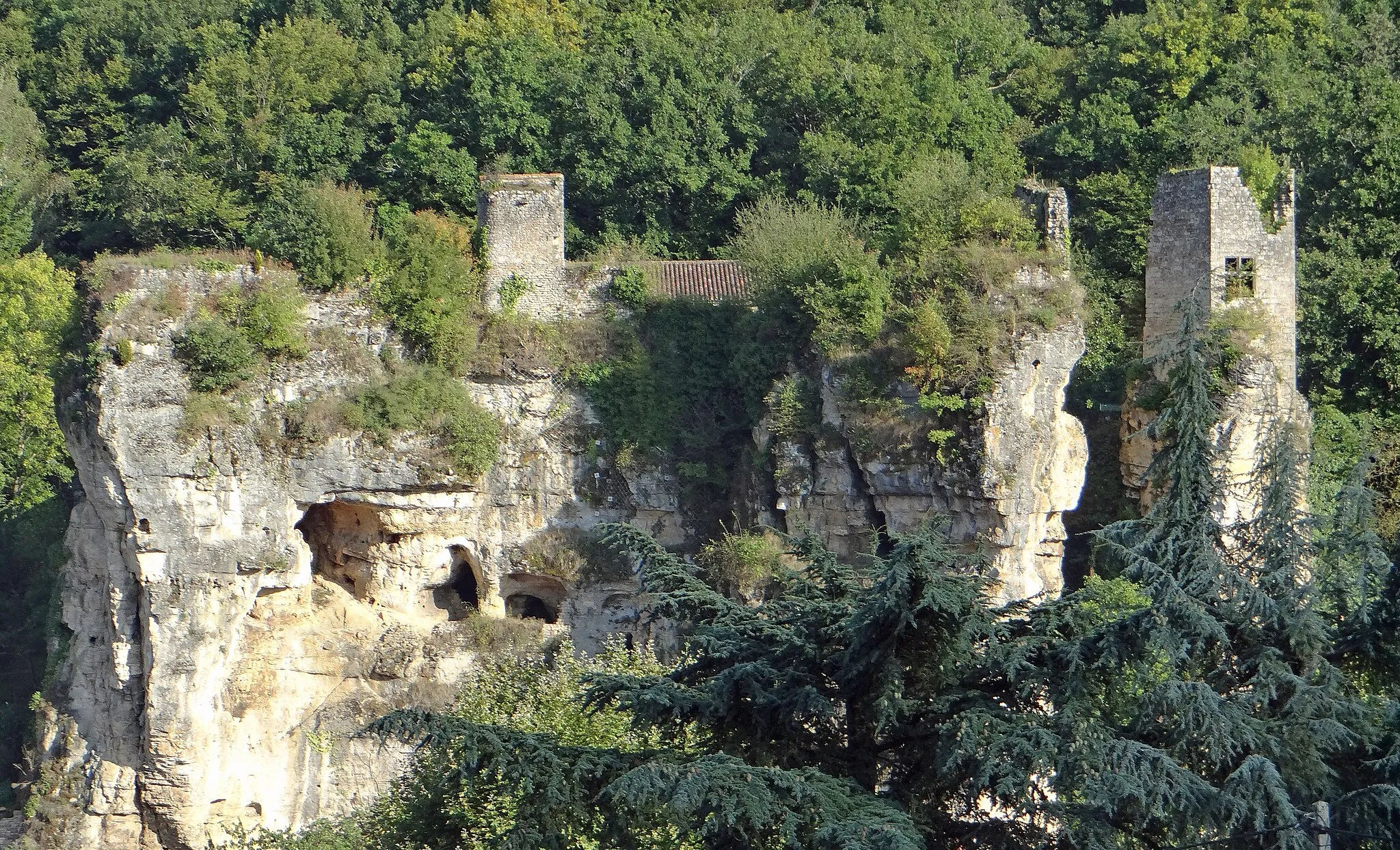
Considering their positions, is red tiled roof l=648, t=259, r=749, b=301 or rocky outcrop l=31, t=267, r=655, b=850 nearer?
rocky outcrop l=31, t=267, r=655, b=850

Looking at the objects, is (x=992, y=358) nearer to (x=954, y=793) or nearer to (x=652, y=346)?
(x=652, y=346)

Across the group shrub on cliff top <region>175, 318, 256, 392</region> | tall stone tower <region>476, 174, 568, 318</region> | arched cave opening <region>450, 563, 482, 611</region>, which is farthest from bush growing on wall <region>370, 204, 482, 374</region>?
arched cave opening <region>450, 563, 482, 611</region>

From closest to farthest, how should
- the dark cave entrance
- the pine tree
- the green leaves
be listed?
1. the pine tree
2. the dark cave entrance
3. the green leaves

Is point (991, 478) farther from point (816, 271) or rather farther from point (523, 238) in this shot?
point (523, 238)

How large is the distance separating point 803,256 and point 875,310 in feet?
5.93

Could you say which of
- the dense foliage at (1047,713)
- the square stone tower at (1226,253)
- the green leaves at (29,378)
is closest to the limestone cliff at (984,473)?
the square stone tower at (1226,253)

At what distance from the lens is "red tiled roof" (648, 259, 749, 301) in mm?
29703

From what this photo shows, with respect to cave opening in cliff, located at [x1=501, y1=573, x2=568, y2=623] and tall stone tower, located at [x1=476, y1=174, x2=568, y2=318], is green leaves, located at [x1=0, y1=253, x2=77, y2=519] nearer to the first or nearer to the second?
tall stone tower, located at [x1=476, y1=174, x2=568, y2=318]

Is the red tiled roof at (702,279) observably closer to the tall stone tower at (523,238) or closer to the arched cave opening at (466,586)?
the tall stone tower at (523,238)

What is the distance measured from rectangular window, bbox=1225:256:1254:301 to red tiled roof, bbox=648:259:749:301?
6554 mm

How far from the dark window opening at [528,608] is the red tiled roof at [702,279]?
15.3 feet

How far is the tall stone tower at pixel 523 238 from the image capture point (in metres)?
29.5

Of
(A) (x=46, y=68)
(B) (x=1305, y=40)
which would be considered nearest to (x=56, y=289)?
(A) (x=46, y=68)

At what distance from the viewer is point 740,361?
28516 millimetres
